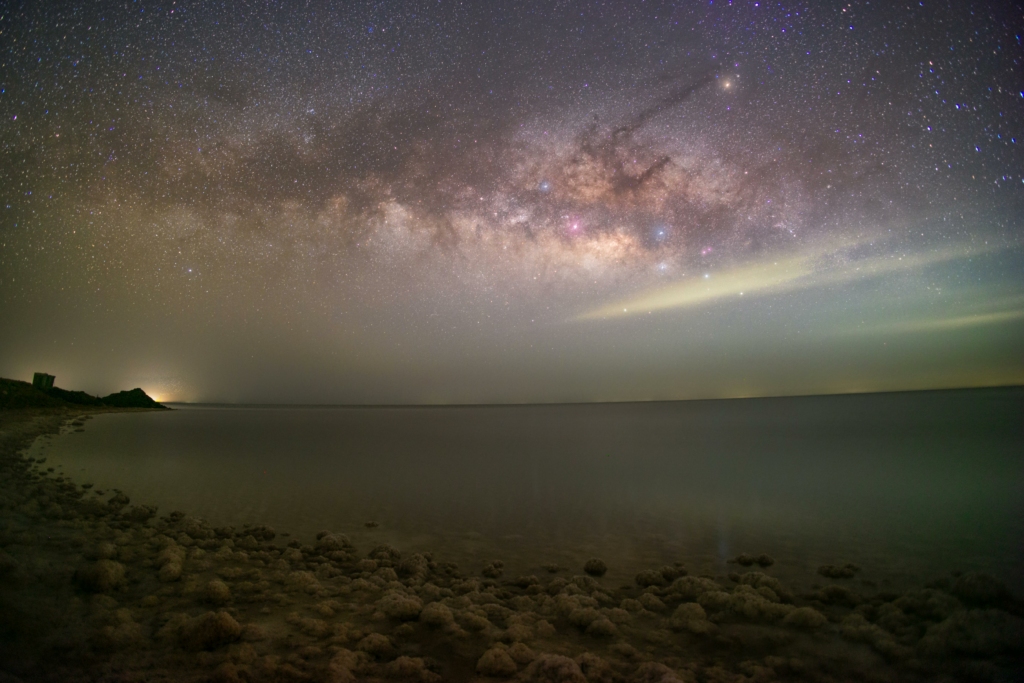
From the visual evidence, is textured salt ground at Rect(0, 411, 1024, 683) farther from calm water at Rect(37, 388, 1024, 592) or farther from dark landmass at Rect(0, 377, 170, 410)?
dark landmass at Rect(0, 377, 170, 410)

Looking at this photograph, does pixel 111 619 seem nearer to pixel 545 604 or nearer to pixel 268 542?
pixel 268 542

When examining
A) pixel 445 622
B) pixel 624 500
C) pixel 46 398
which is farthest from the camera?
pixel 46 398

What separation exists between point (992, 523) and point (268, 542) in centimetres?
1333

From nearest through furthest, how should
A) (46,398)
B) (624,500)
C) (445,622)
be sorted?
(445,622) < (624,500) < (46,398)

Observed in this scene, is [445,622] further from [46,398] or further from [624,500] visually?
[46,398]

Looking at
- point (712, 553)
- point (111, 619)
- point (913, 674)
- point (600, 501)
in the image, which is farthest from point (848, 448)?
point (111, 619)

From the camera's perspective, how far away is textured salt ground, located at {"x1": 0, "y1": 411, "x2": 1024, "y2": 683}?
3480 mm

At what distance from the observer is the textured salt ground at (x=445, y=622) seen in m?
3.48

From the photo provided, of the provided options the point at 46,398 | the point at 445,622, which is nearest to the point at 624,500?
the point at 445,622

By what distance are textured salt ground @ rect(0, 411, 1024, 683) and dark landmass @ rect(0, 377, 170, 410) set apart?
5262 centimetres

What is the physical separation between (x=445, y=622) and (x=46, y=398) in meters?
71.4

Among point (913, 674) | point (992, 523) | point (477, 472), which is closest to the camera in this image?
point (913, 674)

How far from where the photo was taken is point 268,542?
283 inches

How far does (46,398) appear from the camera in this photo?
52.7 m
